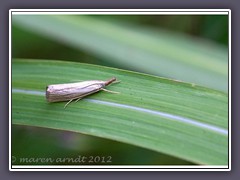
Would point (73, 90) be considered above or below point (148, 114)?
above

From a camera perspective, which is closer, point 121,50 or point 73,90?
point 73,90

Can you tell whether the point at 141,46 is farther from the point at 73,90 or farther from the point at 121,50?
the point at 73,90

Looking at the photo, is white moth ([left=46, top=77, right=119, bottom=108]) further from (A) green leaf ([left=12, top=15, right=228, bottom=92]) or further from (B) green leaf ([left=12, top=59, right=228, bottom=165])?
(A) green leaf ([left=12, top=15, right=228, bottom=92])

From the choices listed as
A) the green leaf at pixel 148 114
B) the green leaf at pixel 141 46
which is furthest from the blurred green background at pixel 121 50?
the green leaf at pixel 148 114

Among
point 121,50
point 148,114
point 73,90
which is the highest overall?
point 121,50

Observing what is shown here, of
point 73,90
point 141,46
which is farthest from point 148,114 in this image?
point 141,46

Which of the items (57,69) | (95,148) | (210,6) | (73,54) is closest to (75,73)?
(57,69)
